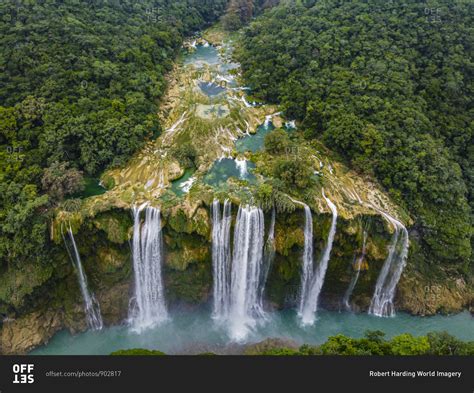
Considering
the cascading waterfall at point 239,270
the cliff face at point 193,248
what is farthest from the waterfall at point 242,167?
the cascading waterfall at point 239,270

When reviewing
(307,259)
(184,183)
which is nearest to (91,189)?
(184,183)

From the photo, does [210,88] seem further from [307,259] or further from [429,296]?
[429,296]

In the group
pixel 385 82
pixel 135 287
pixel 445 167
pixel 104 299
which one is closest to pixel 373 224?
pixel 445 167

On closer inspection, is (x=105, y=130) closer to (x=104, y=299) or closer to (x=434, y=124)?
(x=104, y=299)

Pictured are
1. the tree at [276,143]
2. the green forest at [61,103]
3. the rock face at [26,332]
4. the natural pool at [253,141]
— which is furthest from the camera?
the natural pool at [253,141]

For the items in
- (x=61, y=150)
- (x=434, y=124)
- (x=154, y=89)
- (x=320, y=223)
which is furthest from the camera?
(x=154, y=89)

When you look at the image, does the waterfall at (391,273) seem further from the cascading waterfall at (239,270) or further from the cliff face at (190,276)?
the cascading waterfall at (239,270)

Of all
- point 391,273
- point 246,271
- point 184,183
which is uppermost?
point 184,183
